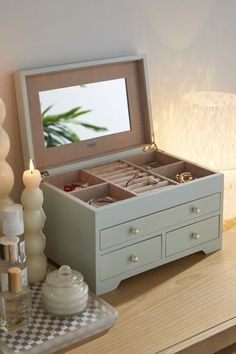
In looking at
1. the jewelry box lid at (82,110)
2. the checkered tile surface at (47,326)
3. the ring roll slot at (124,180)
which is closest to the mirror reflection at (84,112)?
the jewelry box lid at (82,110)

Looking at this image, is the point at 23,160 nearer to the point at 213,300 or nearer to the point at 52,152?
the point at 52,152

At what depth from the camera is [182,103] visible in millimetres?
1618

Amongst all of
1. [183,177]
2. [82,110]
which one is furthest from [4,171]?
[183,177]

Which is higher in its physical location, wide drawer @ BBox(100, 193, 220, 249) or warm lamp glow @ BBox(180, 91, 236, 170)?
warm lamp glow @ BBox(180, 91, 236, 170)

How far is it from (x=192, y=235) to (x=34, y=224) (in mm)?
333

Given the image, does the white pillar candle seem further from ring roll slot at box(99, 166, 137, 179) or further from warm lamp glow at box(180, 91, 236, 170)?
warm lamp glow at box(180, 91, 236, 170)

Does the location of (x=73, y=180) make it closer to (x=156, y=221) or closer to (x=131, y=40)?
(x=156, y=221)

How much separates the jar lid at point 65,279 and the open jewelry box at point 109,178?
0.07m

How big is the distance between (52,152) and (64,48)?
A: 8.5 inches

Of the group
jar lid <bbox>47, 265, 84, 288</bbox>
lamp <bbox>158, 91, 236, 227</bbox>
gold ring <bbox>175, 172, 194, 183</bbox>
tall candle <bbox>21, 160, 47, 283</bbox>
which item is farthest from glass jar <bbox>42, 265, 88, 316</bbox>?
lamp <bbox>158, 91, 236, 227</bbox>

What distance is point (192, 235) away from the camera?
4.61 ft

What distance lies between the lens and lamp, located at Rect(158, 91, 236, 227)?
5.15 feet

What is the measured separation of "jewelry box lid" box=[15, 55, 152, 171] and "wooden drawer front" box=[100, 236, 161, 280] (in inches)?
9.6

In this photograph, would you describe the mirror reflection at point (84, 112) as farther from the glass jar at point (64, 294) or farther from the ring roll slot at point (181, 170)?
the glass jar at point (64, 294)
